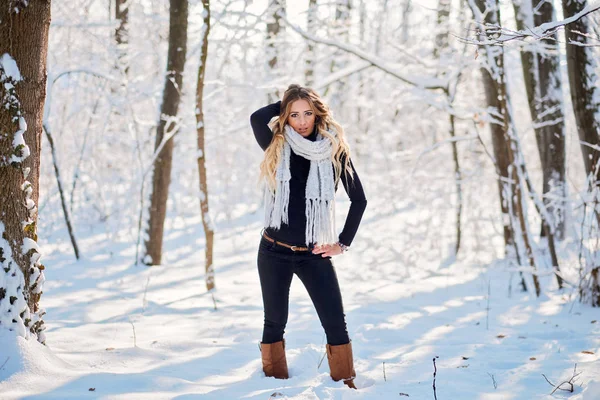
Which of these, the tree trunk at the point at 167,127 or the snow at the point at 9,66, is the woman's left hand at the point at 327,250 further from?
the tree trunk at the point at 167,127

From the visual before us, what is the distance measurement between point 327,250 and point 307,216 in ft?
0.71

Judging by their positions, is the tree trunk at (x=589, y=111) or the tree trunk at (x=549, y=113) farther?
the tree trunk at (x=549, y=113)

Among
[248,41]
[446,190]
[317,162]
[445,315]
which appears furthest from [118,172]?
[317,162]

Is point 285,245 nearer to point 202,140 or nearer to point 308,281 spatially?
point 308,281

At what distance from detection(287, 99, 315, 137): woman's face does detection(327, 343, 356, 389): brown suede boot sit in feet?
4.05


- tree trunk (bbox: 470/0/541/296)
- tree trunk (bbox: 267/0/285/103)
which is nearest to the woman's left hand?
tree trunk (bbox: 470/0/541/296)

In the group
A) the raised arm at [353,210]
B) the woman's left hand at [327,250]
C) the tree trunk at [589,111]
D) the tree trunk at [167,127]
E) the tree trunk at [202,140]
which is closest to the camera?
the woman's left hand at [327,250]

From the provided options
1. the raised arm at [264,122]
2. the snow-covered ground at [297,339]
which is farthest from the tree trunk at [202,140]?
the raised arm at [264,122]

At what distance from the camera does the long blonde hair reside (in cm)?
299

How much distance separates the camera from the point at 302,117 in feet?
9.85

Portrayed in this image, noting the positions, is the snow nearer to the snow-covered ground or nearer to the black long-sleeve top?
the snow-covered ground

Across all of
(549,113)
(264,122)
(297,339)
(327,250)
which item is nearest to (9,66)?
(264,122)

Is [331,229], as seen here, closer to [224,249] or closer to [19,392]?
[19,392]

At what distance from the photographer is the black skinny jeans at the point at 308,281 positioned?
2895 millimetres
